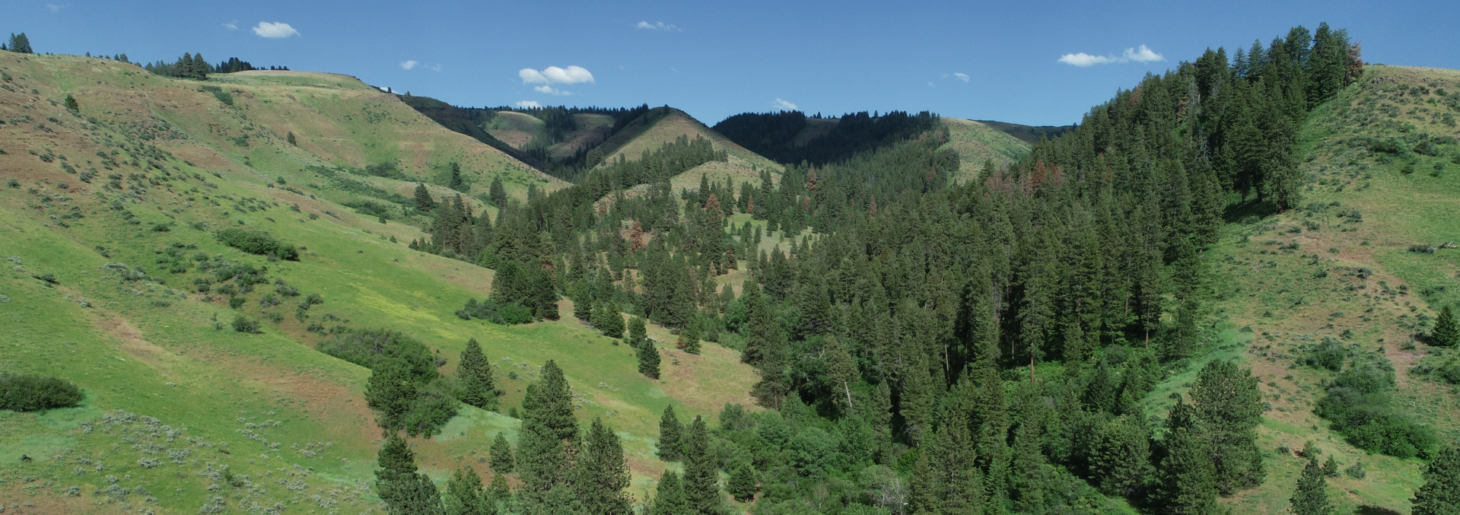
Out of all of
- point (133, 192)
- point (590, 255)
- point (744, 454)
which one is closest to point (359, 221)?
point (590, 255)

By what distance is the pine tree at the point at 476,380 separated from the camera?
6885cm

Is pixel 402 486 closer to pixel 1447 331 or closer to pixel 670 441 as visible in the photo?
pixel 670 441

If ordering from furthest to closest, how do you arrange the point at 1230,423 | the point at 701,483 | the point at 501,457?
the point at 1230,423 → the point at 701,483 → the point at 501,457

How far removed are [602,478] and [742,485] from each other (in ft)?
57.7

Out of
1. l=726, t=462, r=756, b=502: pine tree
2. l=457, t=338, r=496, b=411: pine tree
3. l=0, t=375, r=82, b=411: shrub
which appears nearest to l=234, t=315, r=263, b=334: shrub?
l=457, t=338, r=496, b=411: pine tree

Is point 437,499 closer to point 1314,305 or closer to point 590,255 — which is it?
point 1314,305

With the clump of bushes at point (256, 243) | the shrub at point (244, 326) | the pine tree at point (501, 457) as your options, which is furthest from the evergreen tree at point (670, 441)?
the clump of bushes at point (256, 243)

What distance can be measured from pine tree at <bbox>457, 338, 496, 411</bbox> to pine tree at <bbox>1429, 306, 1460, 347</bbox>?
310 ft

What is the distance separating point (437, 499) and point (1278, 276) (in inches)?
4009

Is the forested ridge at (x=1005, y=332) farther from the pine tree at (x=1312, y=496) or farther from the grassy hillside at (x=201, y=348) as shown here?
the grassy hillside at (x=201, y=348)

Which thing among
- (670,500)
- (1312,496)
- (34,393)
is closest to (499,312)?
(670,500)

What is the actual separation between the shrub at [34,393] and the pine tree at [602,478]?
107 feet

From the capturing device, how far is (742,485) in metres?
66.2

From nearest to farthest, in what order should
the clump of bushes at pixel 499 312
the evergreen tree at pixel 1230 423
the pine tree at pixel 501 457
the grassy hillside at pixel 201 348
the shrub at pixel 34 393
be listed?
the shrub at pixel 34 393
the grassy hillside at pixel 201 348
the pine tree at pixel 501 457
the evergreen tree at pixel 1230 423
the clump of bushes at pixel 499 312
